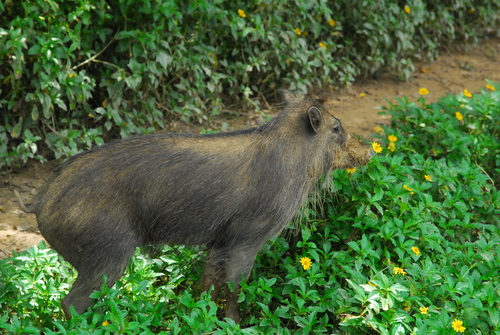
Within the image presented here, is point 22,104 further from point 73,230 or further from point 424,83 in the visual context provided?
point 424,83

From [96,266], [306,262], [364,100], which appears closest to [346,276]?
[306,262]

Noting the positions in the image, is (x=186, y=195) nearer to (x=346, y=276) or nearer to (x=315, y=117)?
(x=315, y=117)

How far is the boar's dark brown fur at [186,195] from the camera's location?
3.33 m

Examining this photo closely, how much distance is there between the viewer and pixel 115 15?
541 centimetres

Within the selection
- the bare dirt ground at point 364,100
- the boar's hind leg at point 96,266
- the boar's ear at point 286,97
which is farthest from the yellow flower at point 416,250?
the bare dirt ground at point 364,100


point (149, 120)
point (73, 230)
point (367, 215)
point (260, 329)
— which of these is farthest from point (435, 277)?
point (149, 120)

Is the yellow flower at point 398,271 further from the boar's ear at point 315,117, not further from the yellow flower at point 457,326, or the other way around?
the boar's ear at point 315,117

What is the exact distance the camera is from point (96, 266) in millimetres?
3375

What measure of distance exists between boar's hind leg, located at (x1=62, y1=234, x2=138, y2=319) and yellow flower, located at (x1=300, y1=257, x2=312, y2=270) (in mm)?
1043

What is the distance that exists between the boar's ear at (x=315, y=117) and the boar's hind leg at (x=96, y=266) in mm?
1289

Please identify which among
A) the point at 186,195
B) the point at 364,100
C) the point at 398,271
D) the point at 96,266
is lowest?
the point at 364,100

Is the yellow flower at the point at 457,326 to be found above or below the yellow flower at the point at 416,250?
below

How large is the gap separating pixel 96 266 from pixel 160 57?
2.58 meters

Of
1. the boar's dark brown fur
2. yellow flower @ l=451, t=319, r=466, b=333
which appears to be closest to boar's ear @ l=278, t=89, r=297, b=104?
the boar's dark brown fur
